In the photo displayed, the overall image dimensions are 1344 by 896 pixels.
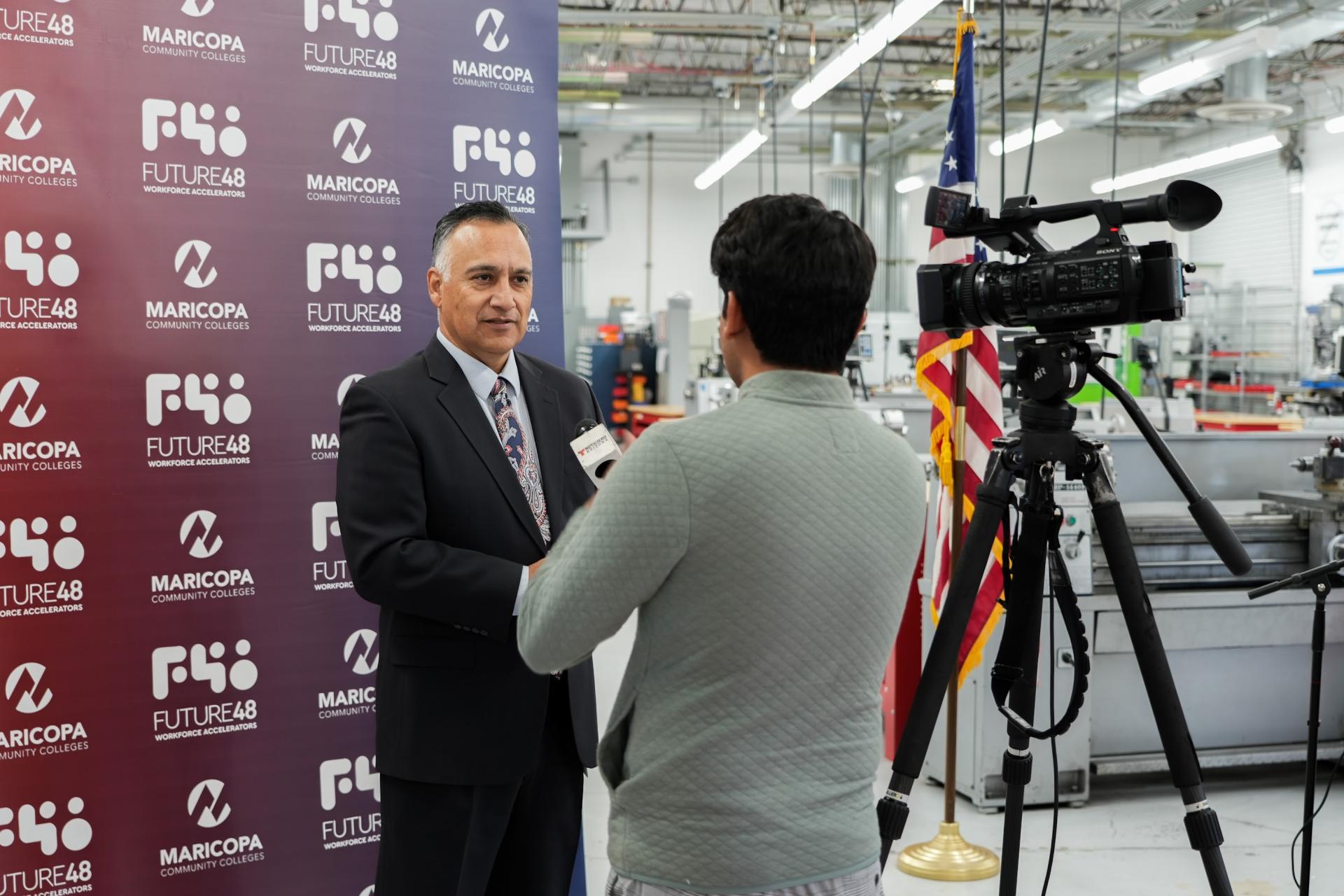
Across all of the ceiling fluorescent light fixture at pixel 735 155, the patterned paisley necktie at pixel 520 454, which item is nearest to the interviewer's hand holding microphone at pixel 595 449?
the patterned paisley necktie at pixel 520 454

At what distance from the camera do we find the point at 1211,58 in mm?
7980

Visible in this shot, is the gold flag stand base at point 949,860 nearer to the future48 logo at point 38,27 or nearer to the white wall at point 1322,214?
the future48 logo at point 38,27

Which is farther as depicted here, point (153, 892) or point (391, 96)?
point (391, 96)

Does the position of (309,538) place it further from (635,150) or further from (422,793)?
(635,150)

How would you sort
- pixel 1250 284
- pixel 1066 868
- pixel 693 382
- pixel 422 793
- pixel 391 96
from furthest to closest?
1. pixel 1250 284
2. pixel 693 382
3. pixel 1066 868
4. pixel 391 96
5. pixel 422 793

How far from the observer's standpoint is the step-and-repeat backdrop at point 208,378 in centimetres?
226

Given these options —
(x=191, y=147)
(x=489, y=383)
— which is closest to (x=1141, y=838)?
(x=489, y=383)

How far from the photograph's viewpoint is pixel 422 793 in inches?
72.9

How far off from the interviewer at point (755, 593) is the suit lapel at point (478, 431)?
662 millimetres

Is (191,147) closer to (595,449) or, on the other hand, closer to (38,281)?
(38,281)

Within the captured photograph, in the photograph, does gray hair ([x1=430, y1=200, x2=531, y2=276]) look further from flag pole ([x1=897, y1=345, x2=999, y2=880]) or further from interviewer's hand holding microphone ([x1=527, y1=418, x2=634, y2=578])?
flag pole ([x1=897, y1=345, x2=999, y2=880])

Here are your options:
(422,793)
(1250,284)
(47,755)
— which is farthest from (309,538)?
(1250,284)

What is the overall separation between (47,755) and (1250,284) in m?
15.5

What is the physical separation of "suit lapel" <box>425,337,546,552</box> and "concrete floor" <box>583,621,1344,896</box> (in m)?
1.59
